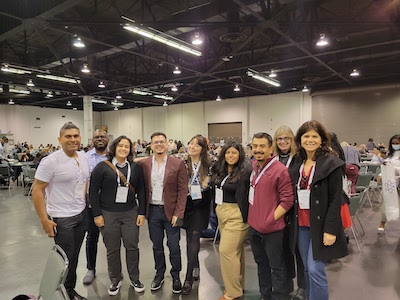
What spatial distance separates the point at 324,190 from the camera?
1.79 meters

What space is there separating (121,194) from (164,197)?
38 centimetres

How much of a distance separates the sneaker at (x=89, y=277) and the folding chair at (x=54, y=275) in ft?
4.81

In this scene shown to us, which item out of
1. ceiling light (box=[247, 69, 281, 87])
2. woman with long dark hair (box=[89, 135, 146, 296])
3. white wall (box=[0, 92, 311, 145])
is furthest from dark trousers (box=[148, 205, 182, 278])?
white wall (box=[0, 92, 311, 145])

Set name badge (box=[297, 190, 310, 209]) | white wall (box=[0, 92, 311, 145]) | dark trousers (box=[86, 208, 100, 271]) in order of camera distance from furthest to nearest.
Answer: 1. white wall (box=[0, 92, 311, 145])
2. dark trousers (box=[86, 208, 100, 271])
3. name badge (box=[297, 190, 310, 209])

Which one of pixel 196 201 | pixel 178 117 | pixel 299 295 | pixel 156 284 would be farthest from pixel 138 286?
pixel 178 117

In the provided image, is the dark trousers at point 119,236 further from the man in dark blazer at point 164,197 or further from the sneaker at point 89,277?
the sneaker at point 89,277

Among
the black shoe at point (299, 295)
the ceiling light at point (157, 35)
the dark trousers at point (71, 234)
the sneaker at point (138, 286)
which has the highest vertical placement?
the ceiling light at point (157, 35)

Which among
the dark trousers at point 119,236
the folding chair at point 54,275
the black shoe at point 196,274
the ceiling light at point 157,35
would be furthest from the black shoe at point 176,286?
the ceiling light at point 157,35

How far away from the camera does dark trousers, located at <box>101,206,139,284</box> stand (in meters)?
2.43

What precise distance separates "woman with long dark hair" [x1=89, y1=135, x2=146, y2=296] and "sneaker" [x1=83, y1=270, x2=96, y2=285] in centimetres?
35

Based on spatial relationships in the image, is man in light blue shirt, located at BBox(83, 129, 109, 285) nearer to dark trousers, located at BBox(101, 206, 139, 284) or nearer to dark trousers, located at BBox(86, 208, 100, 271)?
dark trousers, located at BBox(86, 208, 100, 271)

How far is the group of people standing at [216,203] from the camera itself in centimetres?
185

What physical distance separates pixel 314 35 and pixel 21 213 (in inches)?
343

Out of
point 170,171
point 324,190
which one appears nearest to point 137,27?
point 170,171
